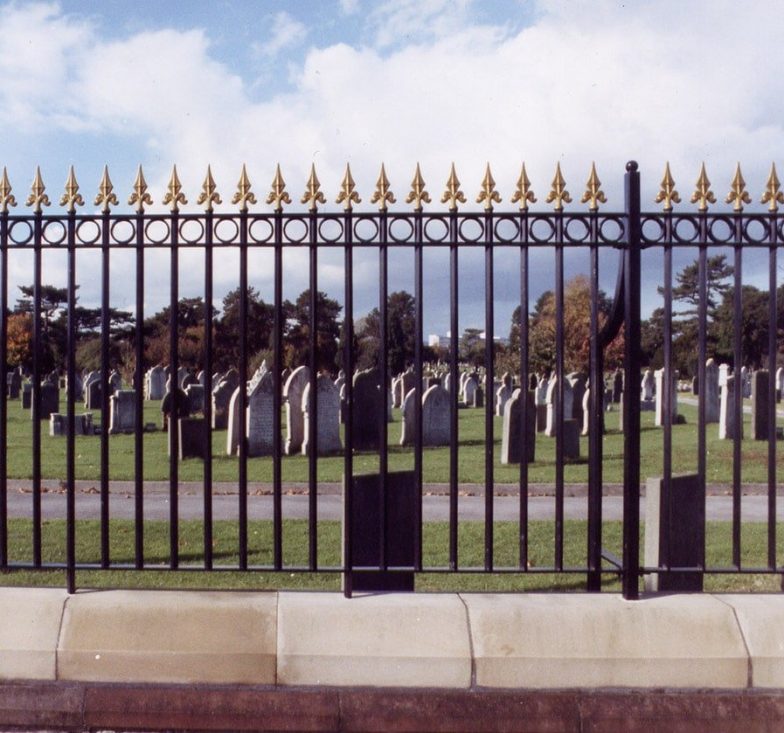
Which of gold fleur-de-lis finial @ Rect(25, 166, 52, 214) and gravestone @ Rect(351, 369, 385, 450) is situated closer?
gold fleur-de-lis finial @ Rect(25, 166, 52, 214)

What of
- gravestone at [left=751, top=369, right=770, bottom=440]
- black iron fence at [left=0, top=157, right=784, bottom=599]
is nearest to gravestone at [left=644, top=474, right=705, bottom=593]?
black iron fence at [left=0, top=157, right=784, bottom=599]

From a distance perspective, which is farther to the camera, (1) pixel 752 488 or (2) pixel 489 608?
(1) pixel 752 488

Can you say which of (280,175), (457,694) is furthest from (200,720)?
(280,175)

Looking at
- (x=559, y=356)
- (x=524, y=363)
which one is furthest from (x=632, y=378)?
(x=524, y=363)

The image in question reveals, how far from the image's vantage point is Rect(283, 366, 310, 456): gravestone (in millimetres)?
15453

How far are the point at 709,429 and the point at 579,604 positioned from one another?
721 inches

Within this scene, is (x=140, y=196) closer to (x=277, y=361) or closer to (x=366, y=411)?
(x=277, y=361)

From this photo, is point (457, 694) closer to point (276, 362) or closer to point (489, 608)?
point (489, 608)

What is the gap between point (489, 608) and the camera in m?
4.36

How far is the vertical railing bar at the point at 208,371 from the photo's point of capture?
448cm

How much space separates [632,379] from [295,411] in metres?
11.7

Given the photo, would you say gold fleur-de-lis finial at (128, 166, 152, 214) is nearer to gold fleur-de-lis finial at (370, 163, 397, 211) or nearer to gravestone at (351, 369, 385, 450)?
gold fleur-de-lis finial at (370, 163, 397, 211)

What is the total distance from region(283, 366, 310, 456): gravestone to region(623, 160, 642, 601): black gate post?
1106 centimetres

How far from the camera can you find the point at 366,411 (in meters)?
15.8
